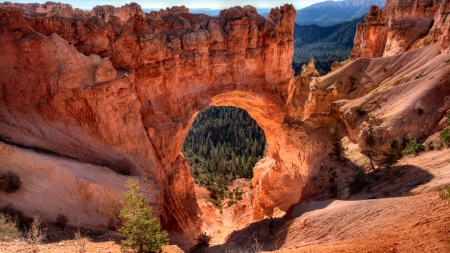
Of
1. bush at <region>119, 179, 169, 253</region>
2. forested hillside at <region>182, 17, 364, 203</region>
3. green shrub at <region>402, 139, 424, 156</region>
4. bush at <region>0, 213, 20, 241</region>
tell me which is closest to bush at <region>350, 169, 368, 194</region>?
green shrub at <region>402, 139, 424, 156</region>

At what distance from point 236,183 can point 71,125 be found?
28.4m

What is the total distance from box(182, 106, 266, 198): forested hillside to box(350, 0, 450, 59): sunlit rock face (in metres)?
25.3

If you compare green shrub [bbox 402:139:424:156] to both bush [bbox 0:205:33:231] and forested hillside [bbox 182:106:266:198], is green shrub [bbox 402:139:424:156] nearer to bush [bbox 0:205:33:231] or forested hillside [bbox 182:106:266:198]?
bush [bbox 0:205:33:231]

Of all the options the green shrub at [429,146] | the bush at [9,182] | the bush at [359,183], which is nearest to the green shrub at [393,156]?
the bush at [359,183]

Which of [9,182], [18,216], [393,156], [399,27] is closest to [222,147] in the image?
[399,27]

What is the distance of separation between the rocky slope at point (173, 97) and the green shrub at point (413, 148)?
1.42 m

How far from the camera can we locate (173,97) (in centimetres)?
2203

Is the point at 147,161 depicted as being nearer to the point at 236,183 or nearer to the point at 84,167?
the point at 84,167

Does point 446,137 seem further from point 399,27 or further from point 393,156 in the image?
point 399,27

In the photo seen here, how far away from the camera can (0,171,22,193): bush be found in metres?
11.9

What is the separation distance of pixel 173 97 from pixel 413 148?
15.9m

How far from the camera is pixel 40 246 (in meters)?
10.1

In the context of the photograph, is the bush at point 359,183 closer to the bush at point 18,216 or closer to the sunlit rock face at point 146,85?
the sunlit rock face at point 146,85

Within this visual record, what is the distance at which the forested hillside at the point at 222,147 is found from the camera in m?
44.9
